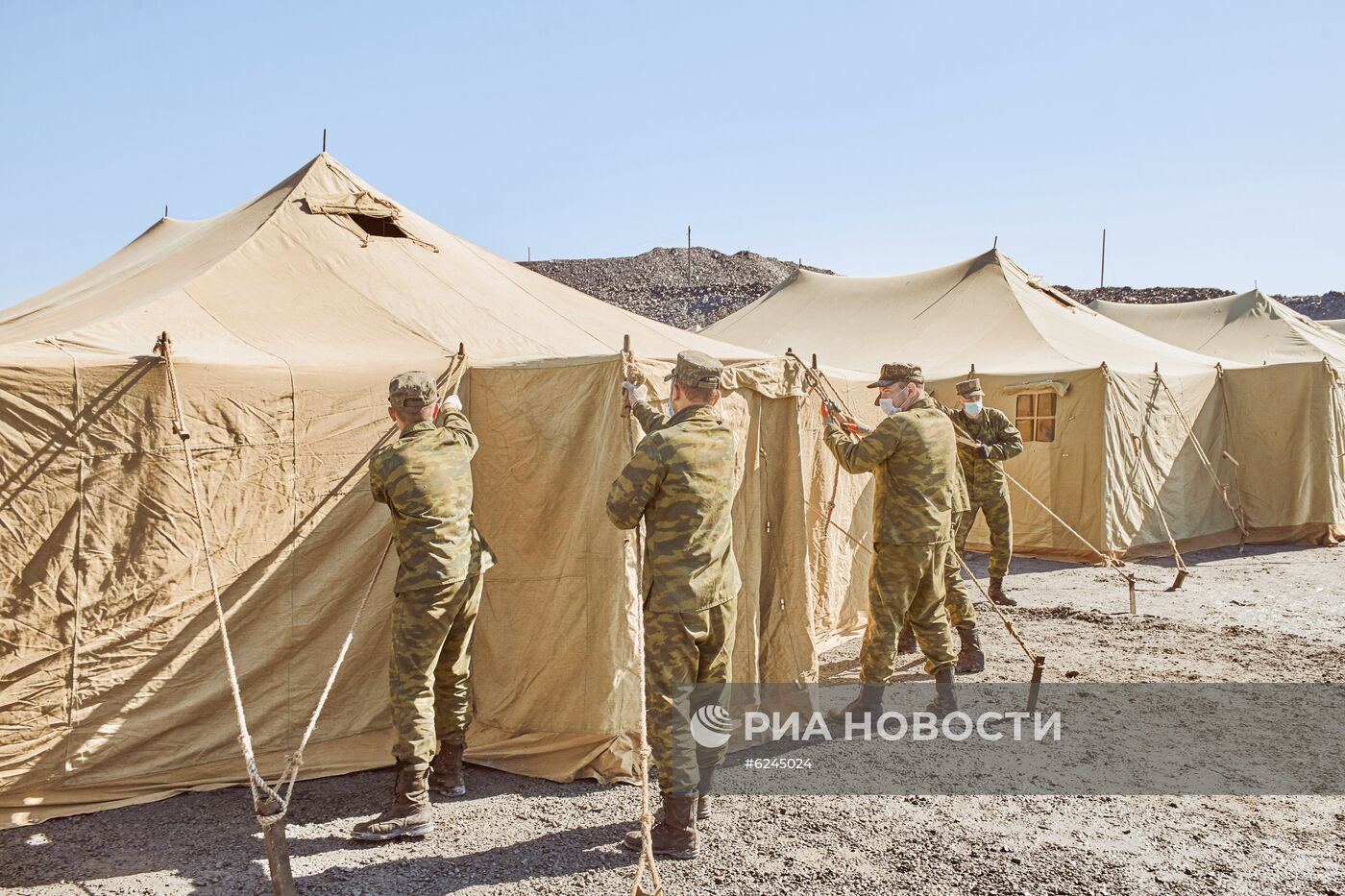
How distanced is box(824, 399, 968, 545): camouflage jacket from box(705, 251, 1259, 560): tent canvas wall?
15.7 feet

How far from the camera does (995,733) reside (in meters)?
4.95

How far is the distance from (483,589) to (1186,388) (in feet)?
31.5

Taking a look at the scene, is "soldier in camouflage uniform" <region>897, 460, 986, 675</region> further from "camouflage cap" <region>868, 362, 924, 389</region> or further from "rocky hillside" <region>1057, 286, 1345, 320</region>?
"rocky hillside" <region>1057, 286, 1345, 320</region>

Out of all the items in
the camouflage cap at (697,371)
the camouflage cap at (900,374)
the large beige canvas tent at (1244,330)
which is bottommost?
the camouflage cap at (697,371)

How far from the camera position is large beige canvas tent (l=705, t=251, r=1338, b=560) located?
10.1 meters

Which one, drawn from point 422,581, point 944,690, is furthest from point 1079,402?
point 422,581

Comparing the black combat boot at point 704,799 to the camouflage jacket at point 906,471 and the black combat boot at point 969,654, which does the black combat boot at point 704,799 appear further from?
the black combat boot at point 969,654

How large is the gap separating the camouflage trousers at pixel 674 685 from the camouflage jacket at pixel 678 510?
2.6 inches

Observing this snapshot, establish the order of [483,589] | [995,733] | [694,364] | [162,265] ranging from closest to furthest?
[694,364] < [483,589] < [995,733] < [162,265]

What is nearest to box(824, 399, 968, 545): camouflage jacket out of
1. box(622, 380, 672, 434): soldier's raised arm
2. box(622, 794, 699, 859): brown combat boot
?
box(622, 380, 672, 434): soldier's raised arm

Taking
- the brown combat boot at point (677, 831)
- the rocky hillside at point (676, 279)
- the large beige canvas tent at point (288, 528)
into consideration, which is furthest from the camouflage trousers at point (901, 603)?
the rocky hillside at point (676, 279)

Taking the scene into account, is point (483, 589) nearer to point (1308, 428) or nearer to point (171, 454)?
point (171, 454)

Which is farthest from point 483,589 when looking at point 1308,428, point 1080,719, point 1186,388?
point 1308,428

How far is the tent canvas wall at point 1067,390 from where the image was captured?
10.0m
